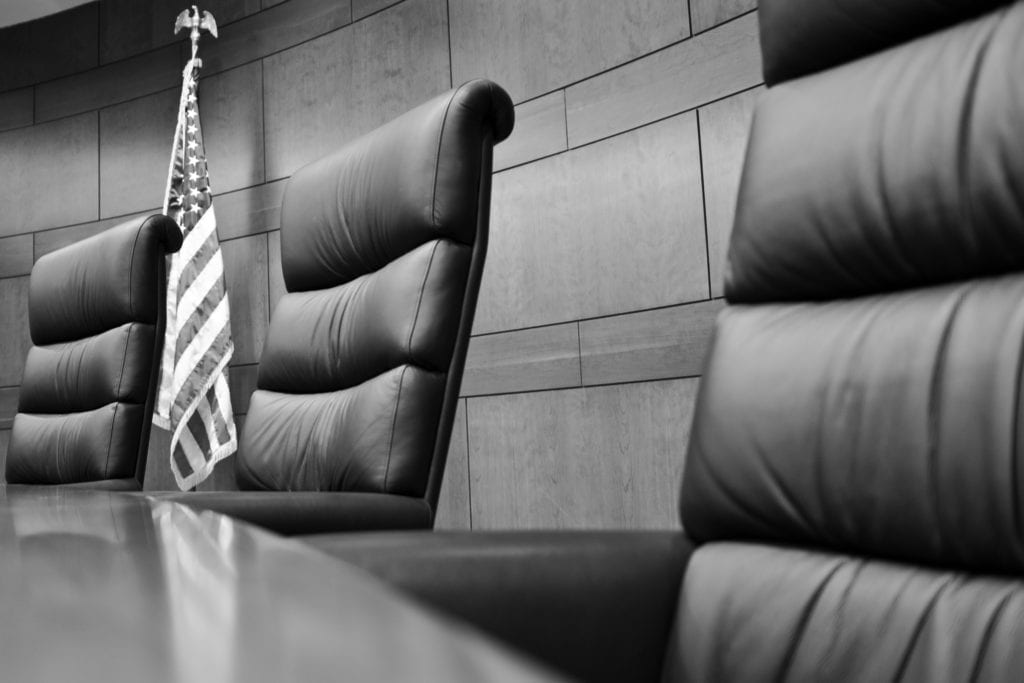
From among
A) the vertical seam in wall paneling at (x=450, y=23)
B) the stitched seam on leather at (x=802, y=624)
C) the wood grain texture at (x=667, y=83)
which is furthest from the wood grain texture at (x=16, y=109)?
the stitched seam on leather at (x=802, y=624)

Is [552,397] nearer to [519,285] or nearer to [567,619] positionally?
[519,285]

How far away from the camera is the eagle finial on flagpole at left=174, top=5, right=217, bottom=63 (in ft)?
12.2

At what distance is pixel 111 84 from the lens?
4180 mm

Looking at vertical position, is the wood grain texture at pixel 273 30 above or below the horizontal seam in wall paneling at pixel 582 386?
above

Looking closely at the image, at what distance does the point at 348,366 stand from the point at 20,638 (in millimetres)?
1412

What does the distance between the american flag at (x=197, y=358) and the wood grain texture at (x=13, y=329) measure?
1.06 m

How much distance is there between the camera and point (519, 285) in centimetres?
293

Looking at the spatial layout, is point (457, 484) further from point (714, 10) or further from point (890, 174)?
point (890, 174)

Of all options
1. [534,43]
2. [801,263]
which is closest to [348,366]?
[801,263]

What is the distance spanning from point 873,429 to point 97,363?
6.72 feet

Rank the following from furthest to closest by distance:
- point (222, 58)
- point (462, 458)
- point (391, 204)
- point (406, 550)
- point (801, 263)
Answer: point (222, 58) → point (462, 458) → point (391, 204) → point (801, 263) → point (406, 550)

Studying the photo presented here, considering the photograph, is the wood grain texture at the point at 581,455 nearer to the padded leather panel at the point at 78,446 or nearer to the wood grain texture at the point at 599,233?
the wood grain texture at the point at 599,233

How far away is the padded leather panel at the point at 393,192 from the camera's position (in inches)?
55.4

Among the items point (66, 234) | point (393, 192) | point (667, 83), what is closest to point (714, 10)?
point (667, 83)
